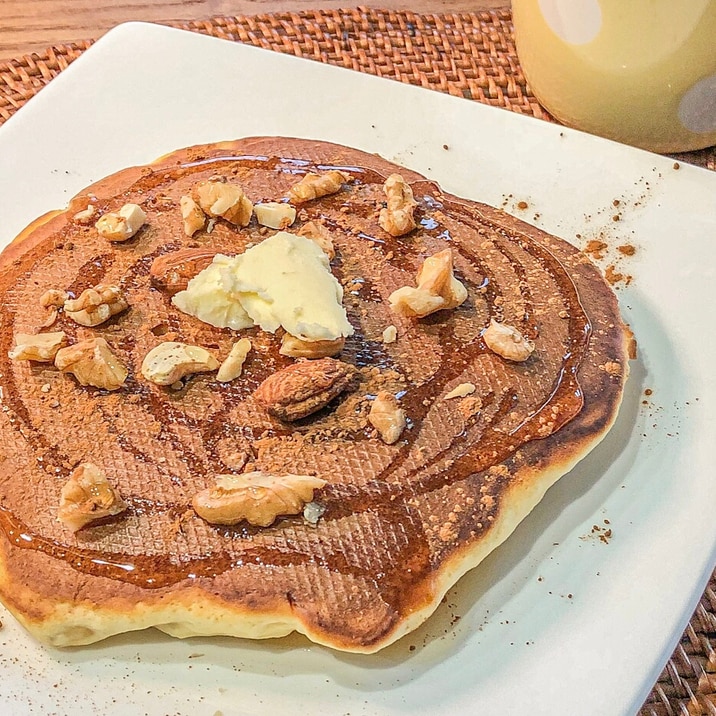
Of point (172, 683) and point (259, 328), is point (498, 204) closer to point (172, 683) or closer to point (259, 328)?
point (259, 328)

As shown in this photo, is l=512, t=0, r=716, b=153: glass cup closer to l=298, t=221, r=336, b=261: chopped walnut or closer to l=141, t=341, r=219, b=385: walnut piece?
l=298, t=221, r=336, b=261: chopped walnut

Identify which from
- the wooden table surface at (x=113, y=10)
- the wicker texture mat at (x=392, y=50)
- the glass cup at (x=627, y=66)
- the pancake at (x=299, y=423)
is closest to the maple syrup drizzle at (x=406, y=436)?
the pancake at (x=299, y=423)

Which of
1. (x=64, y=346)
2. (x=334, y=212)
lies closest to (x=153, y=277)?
(x=64, y=346)

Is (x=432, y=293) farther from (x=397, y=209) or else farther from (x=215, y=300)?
(x=215, y=300)

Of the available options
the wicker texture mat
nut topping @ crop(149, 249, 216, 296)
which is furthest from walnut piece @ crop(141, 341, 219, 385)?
the wicker texture mat

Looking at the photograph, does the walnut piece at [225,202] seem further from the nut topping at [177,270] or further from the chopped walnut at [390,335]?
the chopped walnut at [390,335]

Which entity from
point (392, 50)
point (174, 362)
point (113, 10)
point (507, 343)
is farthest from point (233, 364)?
point (113, 10)

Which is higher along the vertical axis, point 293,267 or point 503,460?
point 293,267
